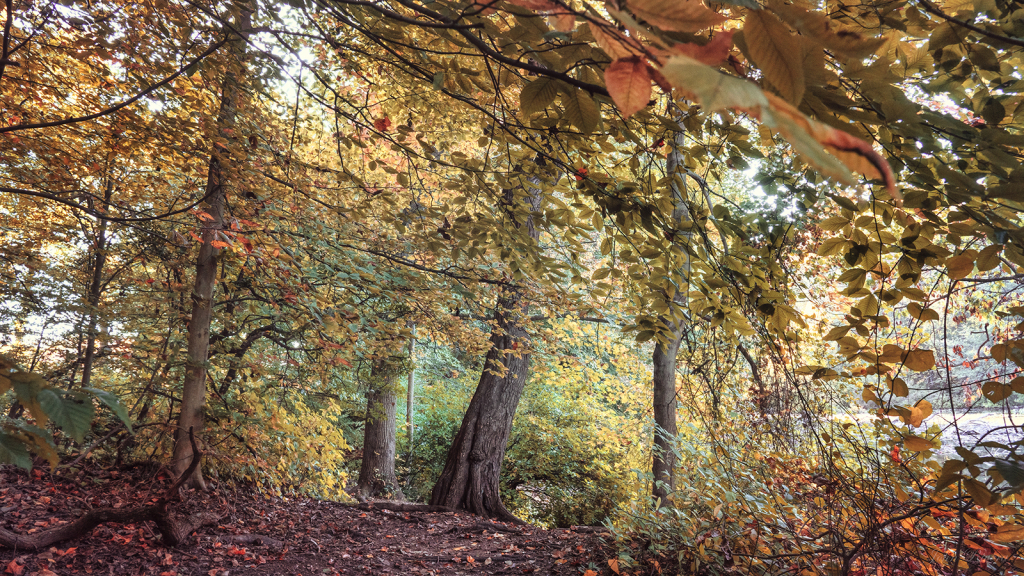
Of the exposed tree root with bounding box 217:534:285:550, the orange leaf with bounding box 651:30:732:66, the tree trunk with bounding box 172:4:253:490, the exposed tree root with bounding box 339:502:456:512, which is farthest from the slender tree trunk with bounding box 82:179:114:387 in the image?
the orange leaf with bounding box 651:30:732:66

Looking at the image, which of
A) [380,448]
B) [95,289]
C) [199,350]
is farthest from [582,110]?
[380,448]

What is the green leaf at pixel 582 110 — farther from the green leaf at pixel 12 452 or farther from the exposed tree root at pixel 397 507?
the exposed tree root at pixel 397 507

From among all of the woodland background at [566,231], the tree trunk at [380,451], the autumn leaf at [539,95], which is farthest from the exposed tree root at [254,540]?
the autumn leaf at [539,95]

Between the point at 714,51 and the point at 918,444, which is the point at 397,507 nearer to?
the point at 918,444

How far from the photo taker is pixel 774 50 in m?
0.51

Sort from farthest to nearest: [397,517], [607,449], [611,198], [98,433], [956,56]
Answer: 1. [607,449]
2. [397,517]
3. [98,433]
4. [611,198]
5. [956,56]

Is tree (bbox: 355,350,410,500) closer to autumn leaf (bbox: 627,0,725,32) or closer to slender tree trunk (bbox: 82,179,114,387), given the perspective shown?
slender tree trunk (bbox: 82,179,114,387)

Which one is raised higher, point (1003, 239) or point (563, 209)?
point (563, 209)

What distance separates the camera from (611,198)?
72.9 inches

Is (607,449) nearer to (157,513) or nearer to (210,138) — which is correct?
(157,513)

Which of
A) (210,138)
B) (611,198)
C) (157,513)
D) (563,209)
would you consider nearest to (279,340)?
(157,513)

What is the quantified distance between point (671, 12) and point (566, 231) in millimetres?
2179

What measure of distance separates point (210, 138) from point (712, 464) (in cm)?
409

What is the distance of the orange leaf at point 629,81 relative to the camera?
1.78 ft
